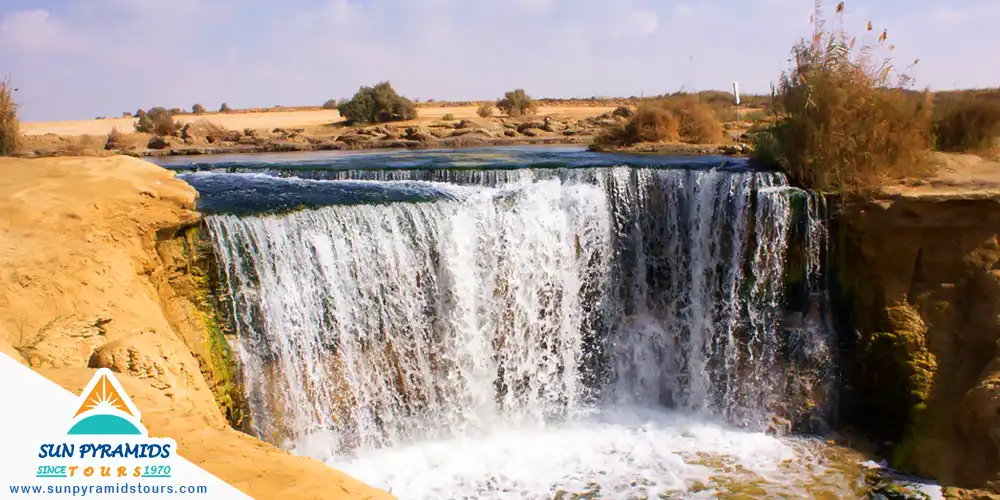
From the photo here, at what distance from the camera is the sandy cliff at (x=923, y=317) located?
316 inches

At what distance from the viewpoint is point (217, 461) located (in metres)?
4.12

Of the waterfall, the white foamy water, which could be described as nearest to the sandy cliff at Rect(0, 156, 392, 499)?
the waterfall

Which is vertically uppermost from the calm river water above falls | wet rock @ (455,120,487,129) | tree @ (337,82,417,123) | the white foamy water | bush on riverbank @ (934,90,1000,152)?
tree @ (337,82,417,123)

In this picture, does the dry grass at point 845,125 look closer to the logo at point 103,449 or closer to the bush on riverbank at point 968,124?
the bush on riverbank at point 968,124

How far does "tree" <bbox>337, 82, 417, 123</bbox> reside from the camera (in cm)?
2634

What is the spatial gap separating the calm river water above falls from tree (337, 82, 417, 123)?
16.1 meters

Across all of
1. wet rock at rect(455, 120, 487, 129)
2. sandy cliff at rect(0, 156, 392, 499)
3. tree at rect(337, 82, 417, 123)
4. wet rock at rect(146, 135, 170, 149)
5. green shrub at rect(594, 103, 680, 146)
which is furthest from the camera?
tree at rect(337, 82, 417, 123)

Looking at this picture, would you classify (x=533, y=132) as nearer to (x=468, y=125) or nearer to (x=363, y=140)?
(x=468, y=125)

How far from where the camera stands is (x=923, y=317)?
8547mm

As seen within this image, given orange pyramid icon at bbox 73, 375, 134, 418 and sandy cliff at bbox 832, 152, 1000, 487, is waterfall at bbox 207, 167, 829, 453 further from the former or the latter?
orange pyramid icon at bbox 73, 375, 134, 418

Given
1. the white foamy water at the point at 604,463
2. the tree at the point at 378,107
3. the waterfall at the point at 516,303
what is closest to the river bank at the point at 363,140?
the tree at the point at 378,107

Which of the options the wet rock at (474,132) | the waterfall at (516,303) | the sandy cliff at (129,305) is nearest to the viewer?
the sandy cliff at (129,305)

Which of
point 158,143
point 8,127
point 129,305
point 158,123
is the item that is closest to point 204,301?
point 129,305

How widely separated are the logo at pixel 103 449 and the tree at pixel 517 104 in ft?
89.6
